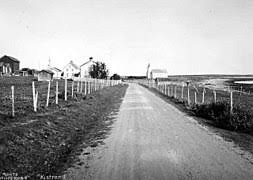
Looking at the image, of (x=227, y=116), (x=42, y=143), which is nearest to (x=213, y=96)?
(x=227, y=116)

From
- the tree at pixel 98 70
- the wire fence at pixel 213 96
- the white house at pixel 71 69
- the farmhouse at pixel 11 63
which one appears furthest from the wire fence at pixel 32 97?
the white house at pixel 71 69

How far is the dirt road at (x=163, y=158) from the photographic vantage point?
16.5 feet

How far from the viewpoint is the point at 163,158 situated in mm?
6031

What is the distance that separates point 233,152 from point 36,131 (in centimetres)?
639

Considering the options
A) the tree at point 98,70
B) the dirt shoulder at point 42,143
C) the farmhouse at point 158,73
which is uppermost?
the farmhouse at point 158,73

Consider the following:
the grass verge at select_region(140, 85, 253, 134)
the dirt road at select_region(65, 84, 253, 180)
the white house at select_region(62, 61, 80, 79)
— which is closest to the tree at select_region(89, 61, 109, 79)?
the white house at select_region(62, 61, 80, 79)

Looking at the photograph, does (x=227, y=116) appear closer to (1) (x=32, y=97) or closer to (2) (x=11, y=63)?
(1) (x=32, y=97)

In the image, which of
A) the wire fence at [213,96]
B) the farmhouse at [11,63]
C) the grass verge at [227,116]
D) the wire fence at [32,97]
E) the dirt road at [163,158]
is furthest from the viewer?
the farmhouse at [11,63]

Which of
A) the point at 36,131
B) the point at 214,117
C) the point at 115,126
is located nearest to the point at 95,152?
the point at 36,131

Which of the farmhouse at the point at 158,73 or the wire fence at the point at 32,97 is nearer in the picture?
the wire fence at the point at 32,97

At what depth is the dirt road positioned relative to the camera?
5.02 m

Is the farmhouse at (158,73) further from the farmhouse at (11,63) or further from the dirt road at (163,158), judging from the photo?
the dirt road at (163,158)

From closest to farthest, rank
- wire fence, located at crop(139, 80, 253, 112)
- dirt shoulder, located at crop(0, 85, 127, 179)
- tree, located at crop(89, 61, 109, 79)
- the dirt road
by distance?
the dirt road
dirt shoulder, located at crop(0, 85, 127, 179)
wire fence, located at crop(139, 80, 253, 112)
tree, located at crop(89, 61, 109, 79)

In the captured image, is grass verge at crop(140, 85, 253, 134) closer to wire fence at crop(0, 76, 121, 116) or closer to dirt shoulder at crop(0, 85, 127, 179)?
dirt shoulder at crop(0, 85, 127, 179)
